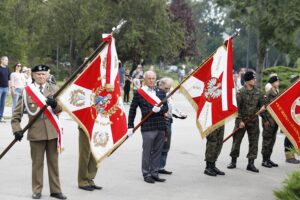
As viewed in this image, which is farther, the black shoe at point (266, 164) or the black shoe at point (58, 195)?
the black shoe at point (266, 164)

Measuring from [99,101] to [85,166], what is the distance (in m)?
1.04

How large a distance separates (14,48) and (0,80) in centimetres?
1756

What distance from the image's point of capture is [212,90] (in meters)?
9.91

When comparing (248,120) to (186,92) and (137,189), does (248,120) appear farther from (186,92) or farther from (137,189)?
(137,189)

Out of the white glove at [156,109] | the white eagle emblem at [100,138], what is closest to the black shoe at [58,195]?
the white eagle emblem at [100,138]

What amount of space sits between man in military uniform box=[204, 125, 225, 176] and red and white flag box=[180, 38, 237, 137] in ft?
1.54

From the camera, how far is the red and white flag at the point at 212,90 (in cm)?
981

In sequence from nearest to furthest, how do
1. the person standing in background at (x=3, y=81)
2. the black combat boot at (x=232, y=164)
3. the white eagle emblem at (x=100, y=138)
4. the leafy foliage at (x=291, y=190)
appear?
the leafy foliage at (x=291, y=190), the white eagle emblem at (x=100, y=138), the black combat boot at (x=232, y=164), the person standing in background at (x=3, y=81)

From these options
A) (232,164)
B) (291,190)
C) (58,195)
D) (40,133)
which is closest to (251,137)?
(232,164)

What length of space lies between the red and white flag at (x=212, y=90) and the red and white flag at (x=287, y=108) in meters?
0.78

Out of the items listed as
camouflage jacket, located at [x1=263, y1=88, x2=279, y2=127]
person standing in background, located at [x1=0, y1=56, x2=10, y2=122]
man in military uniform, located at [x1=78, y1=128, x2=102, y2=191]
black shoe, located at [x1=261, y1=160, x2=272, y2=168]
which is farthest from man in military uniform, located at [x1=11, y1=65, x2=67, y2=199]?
person standing in background, located at [x1=0, y1=56, x2=10, y2=122]

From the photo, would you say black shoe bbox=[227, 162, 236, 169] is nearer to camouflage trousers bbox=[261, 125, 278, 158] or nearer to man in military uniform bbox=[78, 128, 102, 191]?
camouflage trousers bbox=[261, 125, 278, 158]

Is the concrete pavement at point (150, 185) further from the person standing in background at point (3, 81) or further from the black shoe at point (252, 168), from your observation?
the person standing in background at point (3, 81)

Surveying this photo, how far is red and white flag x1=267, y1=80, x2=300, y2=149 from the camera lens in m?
9.86
